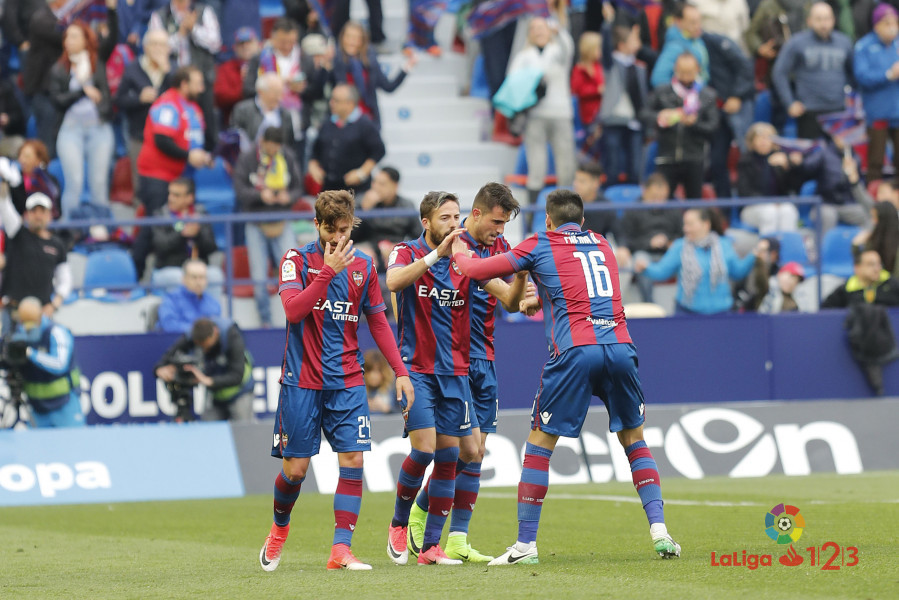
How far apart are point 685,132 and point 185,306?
20.3ft

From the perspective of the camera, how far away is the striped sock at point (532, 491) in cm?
769

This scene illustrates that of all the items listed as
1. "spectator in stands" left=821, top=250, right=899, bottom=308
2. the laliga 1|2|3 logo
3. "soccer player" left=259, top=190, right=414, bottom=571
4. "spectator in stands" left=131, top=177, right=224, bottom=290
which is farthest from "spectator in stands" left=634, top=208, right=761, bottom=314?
"soccer player" left=259, top=190, right=414, bottom=571

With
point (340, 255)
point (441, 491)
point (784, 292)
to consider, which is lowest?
point (784, 292)

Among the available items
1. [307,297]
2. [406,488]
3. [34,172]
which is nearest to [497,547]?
[406,488]

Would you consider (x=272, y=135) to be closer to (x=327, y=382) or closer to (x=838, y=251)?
(x=838, y=251)

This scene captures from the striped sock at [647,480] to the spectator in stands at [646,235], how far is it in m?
7.24

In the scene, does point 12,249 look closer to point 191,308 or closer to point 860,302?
point 191,308

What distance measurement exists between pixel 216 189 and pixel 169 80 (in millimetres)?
1405

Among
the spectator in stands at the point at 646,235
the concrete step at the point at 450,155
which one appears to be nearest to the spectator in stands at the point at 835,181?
the spectator in stands at the point at 646,235

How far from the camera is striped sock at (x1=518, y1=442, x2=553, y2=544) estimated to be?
769cm

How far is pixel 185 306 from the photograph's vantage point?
593 inches

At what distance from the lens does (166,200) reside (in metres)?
16.4

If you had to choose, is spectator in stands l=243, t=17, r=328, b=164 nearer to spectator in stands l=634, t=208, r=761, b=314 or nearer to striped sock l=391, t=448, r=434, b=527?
spectator in stands l=634, t=208, r=761, b=314

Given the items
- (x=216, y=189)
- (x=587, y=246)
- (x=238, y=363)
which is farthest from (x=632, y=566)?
(x=216, y=189)
